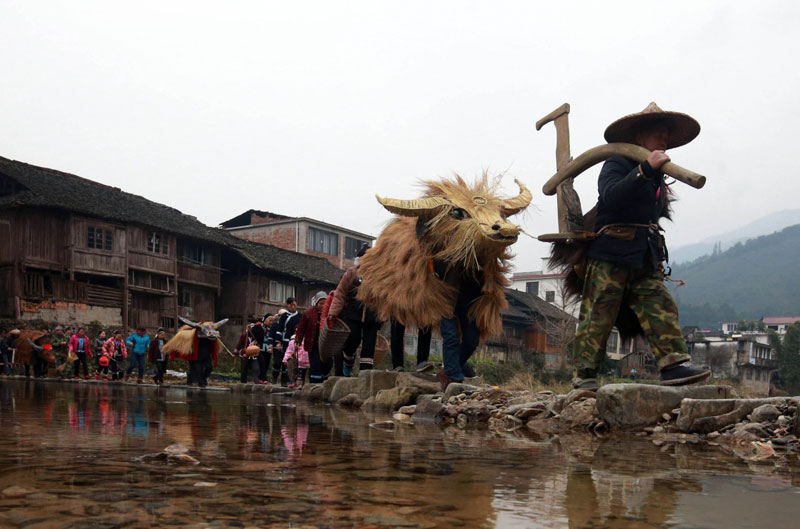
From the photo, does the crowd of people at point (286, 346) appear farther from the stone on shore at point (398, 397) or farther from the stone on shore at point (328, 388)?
the stone on shore at point (398, 397)

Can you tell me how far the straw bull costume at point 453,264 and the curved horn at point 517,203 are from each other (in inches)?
0.4

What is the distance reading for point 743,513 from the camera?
203cm

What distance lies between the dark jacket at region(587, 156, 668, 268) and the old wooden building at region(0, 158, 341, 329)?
2758 centimetres

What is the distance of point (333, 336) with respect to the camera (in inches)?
374

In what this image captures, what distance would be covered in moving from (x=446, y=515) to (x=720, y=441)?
2830 millimetres

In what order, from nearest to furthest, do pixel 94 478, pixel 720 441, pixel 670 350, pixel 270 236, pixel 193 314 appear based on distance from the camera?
pixel 94 478, pixel 720 441, pixel 670 350, pixel 193 314, pixel 270 236

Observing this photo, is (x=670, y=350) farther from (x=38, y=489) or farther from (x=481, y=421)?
(x=38, y=489)

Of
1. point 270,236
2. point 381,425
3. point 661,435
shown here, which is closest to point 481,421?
point 381,425

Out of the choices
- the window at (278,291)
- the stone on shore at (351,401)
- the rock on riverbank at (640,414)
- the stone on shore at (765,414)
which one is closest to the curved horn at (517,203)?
the rock on riverbank at (640,414)

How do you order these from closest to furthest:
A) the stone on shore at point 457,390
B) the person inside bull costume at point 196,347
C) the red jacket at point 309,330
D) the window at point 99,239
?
1. the stone on shore at point 457,390
2. the red jacket at point 309,330
3. the person inside bull costume at point 196,347
4. the window at point 99,239

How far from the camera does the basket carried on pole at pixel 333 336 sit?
31.0 ft

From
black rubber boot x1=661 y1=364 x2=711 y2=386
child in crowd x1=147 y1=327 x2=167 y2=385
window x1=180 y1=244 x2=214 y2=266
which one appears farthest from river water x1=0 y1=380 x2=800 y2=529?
window x1=180 y1=244 x2=214 y2=266

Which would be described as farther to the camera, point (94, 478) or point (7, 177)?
point (7, 177)

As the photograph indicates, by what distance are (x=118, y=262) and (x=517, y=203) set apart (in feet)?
91.3
